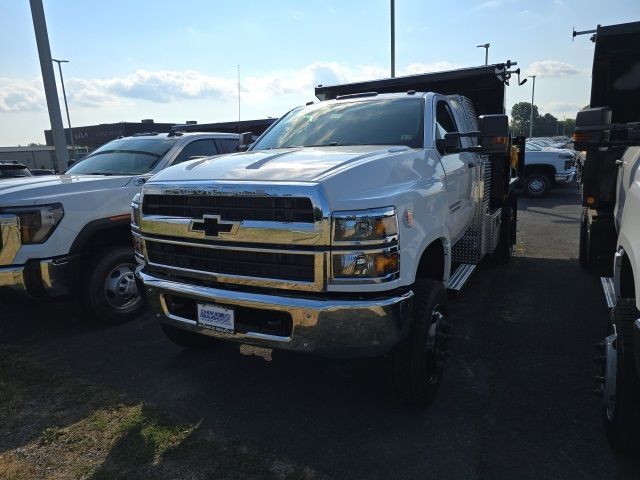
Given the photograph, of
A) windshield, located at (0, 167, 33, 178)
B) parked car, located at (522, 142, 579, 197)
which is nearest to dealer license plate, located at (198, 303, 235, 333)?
windshield, located at (0, 167, 33, 178)

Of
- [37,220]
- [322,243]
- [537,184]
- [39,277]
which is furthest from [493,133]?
[537,184]

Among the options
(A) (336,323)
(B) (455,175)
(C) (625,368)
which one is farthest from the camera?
(B) (455,175)

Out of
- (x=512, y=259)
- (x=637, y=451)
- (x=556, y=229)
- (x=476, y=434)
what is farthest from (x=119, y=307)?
(x=556, y=229)

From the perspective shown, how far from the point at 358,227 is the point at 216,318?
1.11 meters

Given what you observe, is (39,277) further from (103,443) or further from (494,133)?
(494,133)

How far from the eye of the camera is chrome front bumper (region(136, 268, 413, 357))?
8.69 ft

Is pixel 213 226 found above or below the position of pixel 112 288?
above

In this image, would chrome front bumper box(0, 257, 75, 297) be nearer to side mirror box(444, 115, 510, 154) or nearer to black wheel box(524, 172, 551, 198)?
side mirror box(444, 115, 510, 154)

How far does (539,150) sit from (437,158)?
13.4 meters

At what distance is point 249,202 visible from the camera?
280 centimetres

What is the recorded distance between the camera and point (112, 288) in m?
5.14

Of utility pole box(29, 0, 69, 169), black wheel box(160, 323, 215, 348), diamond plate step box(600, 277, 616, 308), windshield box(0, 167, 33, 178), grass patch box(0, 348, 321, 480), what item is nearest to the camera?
grass patch box(0, 348, 321, 480)

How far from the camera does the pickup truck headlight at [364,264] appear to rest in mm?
2619

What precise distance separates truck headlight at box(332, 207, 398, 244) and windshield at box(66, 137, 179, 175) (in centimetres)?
374
